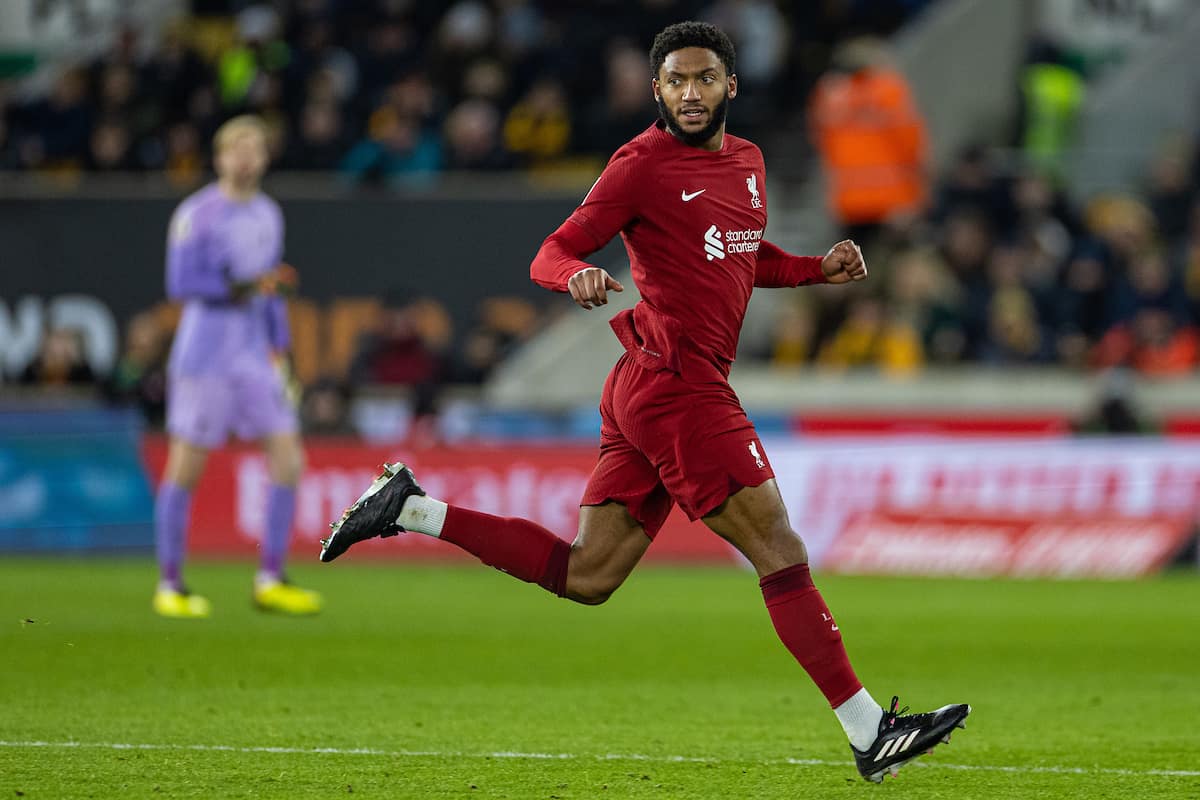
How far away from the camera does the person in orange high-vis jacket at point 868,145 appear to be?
59.3 ft

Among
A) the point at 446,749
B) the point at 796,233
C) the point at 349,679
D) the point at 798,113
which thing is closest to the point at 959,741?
the point at 446,749

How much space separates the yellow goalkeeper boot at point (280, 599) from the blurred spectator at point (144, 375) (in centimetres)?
636

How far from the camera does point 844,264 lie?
6785 mm

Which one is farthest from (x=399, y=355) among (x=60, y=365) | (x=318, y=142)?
(x=60, y=365)

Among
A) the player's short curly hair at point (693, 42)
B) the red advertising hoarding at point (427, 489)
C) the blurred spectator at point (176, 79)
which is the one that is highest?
the blurred spectator at point (176, 79)

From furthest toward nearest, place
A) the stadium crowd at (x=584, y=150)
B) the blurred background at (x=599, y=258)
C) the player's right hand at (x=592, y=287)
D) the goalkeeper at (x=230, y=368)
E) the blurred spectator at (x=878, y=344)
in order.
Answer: the stadium crowd at (x=584, y=150) → the blurred spectator at (x=878, y=344) → the blurred background at (x=599, y=258) → the goalkeeper at (x=230, y=368) → the player's right hand at (x=592, y=287)

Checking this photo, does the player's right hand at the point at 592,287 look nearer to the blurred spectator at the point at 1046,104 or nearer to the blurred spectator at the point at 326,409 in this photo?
the blurred spectator at the point at 326,409

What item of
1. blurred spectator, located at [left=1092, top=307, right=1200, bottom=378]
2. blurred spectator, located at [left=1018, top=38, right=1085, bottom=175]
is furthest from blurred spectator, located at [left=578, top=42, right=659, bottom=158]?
blurred spectator, located at [left=1092, top=307, right=1200, bottom=378]

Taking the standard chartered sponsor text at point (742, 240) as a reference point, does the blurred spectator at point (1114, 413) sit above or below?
below

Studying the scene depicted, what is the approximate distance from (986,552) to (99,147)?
32.8 feet

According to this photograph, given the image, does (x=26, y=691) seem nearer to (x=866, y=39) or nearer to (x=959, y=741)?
(x=959, y=741)

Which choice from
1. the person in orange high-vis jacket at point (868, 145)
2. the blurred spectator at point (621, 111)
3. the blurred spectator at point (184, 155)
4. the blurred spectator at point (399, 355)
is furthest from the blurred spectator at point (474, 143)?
the person in orange high-vis jacket at point (868, 145)

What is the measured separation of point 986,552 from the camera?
15.5 m

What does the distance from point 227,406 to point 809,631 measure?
5799 mm
